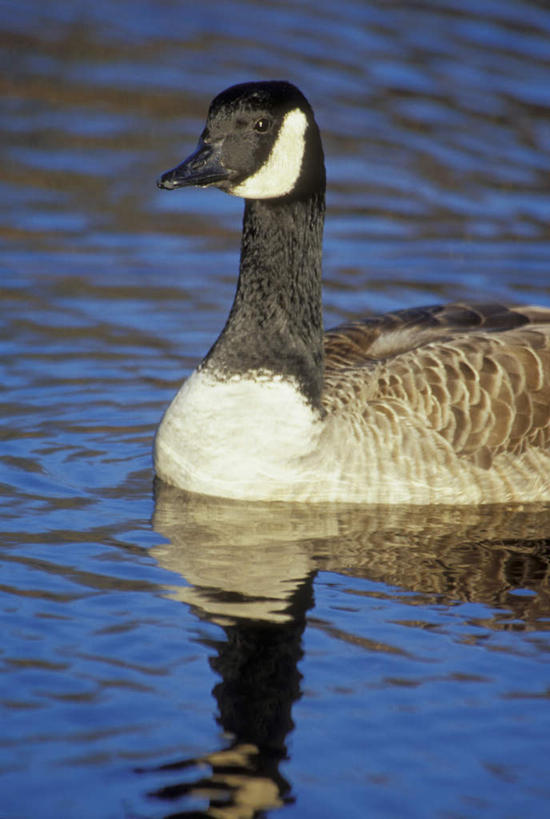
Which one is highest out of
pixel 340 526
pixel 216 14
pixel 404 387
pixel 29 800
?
pixel 216 14

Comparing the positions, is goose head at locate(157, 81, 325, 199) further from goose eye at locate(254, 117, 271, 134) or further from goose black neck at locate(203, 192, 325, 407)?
goose black neck at locate(203, 192, 325, 407)

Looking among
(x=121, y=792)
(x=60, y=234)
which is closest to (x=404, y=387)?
(x=121, y=792)

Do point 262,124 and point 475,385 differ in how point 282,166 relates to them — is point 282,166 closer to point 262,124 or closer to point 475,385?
point 262,124

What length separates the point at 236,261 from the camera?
14.9m

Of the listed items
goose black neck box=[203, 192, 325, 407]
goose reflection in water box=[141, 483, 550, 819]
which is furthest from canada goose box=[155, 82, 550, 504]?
goose reflection in water box=[141, 483, 550, 819]

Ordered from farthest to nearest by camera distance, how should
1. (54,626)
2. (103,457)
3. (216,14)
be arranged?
1. (216,14)
2. (103,457)
3. (54,626)

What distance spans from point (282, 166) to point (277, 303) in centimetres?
95

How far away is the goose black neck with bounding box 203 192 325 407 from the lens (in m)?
9.41

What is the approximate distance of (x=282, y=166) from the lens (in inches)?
361

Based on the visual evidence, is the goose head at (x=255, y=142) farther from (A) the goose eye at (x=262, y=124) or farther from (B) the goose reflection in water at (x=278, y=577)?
(B) the goose reflection in water at (x=278, y=577)

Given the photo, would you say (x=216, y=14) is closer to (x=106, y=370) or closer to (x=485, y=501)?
(x=106, y=370)

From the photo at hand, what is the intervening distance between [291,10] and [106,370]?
12.0 meters

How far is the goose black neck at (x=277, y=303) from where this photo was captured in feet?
30.9

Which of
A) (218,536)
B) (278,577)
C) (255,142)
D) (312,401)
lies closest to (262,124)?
(255,142)
